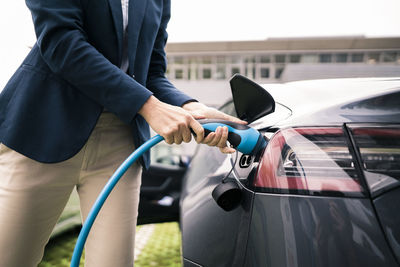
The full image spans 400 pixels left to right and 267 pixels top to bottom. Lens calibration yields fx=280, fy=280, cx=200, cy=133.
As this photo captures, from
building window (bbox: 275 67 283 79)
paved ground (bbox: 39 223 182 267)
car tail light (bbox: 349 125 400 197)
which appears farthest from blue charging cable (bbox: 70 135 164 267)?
building window (bbox: 275 67 283 79)

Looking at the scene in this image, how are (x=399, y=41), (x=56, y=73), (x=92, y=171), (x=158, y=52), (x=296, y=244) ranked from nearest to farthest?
(x=296, y=244)
(x=56, y=73)
(x=92, y=171)
(x=158, y=52)
(x=399, y=41)

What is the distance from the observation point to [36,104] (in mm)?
877

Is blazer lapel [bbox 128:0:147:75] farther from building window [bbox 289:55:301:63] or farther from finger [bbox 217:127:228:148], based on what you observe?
building window [bbox 289:55:301:63]

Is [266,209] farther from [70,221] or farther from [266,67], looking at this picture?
[266,67]

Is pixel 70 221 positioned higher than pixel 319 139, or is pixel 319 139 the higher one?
pixel 319 139

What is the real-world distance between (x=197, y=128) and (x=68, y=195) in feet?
1.82

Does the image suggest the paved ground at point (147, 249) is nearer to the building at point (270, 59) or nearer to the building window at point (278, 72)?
the building at point (270, 59)

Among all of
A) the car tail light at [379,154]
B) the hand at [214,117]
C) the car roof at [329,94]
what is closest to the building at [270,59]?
the car roof at [329,94]

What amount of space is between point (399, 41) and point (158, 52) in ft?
79.6

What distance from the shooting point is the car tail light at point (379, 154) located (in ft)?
2.16

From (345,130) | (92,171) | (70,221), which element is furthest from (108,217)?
(70,221)

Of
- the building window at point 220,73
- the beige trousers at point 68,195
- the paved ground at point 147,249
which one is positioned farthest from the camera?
the building window at point 220,73

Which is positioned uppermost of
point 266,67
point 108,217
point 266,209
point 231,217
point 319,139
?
point 319,139

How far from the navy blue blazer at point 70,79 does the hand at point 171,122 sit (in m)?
0.04
